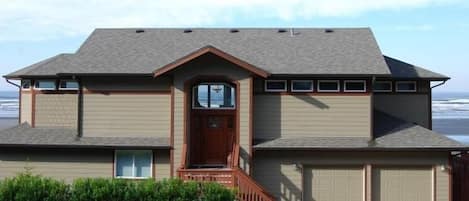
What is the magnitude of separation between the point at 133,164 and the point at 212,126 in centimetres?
289

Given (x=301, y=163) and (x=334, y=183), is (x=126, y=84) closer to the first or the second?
(x=301, y=163)

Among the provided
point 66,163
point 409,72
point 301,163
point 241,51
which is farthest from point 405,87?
point 66,163

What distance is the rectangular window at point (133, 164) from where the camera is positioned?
22.3 metres

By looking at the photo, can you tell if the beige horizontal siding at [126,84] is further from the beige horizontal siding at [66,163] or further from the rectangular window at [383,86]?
the rectangular window at [383,86]

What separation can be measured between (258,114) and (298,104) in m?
1.36

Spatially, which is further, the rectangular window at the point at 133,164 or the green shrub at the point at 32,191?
the rectangular window at the point at 133,164

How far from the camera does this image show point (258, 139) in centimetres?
2211

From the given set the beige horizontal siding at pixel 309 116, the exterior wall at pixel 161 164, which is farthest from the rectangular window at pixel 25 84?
the beige horizontal siding at pixel 309 116

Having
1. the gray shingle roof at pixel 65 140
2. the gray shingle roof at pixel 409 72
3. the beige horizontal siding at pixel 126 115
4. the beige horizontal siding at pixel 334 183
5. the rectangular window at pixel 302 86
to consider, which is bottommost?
the beige horizontal siding at pixel 334 183

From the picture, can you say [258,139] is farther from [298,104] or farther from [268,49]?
[268,49]

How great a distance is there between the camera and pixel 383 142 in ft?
71.2

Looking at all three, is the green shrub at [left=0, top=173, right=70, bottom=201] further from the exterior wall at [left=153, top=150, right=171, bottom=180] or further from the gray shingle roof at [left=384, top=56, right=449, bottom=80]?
the gray shingle roof at [left=384, top=56, right=449, bottom=80]

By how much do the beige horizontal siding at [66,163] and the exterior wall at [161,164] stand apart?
1.50m

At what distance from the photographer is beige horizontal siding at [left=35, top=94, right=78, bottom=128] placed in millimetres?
23781
